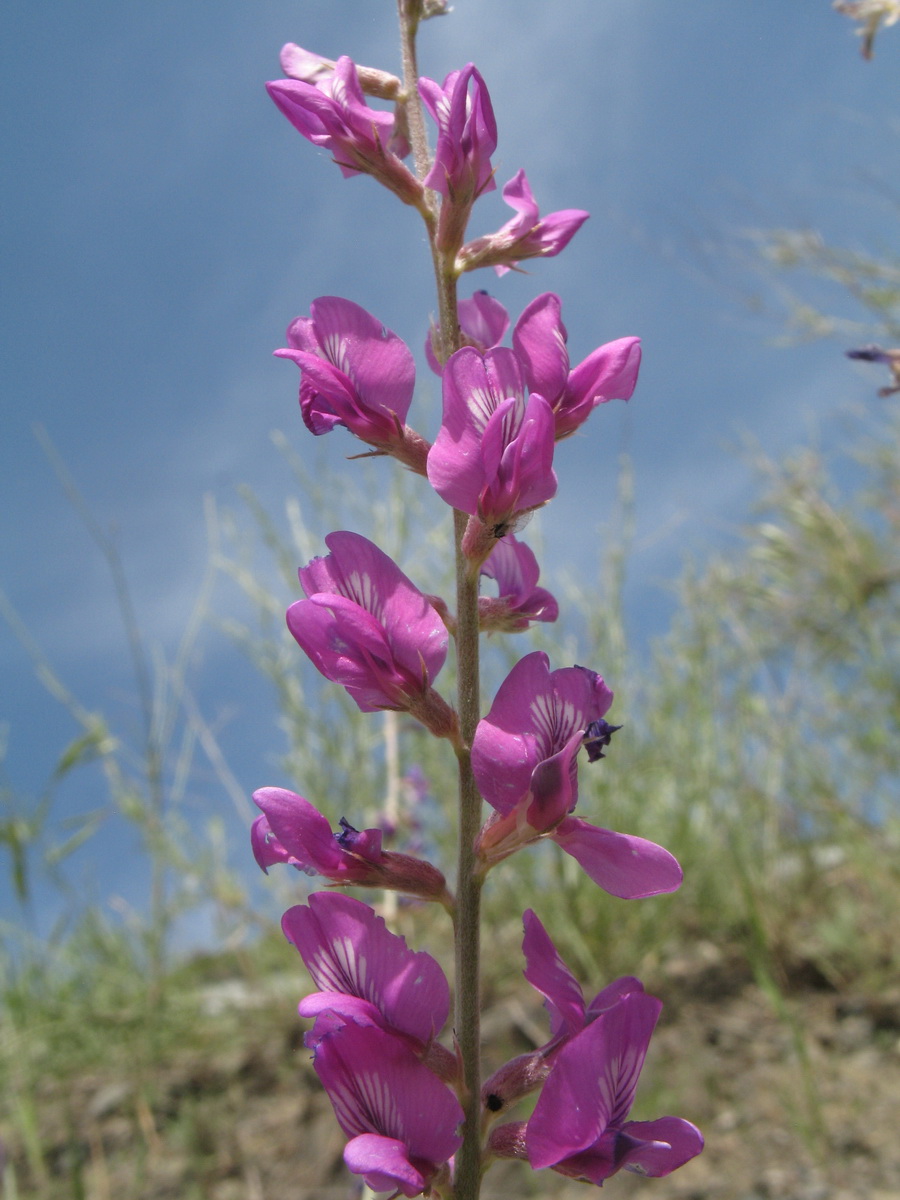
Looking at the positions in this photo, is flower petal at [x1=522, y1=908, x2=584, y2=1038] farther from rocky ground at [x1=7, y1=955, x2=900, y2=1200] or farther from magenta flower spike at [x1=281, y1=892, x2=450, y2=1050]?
rocky ground at [x1=7, y1=955, x2=900, y2=1200]

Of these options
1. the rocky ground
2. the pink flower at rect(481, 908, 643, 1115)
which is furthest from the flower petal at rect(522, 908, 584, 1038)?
the rocky ground

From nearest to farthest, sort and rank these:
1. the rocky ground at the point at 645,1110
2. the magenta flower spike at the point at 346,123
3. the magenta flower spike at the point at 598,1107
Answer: the magenta flower spike at the point at 598,1107
the magenta flower spike at the point at 346,123
the rocky ground at the point at 645,1110

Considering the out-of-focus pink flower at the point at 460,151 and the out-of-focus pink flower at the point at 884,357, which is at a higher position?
the out-of-focus pink flower at the point at 460,151

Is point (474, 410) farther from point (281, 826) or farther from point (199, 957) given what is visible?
point (199, 957)

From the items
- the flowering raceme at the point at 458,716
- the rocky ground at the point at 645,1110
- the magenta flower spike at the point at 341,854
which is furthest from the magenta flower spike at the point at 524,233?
the rocky ground at the point at 645,1110

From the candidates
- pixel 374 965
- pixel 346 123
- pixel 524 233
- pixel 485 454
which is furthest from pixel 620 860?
pixel 346 123

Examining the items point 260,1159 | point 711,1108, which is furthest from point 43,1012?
point 711,1108

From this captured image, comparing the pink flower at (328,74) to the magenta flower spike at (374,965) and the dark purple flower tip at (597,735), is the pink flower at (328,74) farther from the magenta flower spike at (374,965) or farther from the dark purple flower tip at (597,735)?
the magenta flower spike at (374,965)

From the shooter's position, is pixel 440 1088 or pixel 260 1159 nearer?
pixel 440 1088
